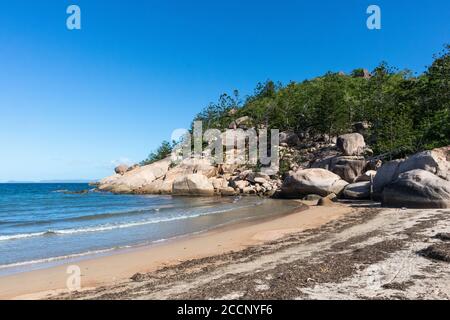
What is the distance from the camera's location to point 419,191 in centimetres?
2177

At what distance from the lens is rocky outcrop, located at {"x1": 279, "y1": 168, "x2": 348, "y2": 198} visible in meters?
33.1

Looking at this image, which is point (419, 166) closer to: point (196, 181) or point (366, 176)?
point (366, 176)

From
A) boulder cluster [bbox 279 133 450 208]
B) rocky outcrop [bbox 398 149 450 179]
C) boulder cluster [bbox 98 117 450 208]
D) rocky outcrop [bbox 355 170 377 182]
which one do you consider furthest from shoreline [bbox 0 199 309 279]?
rocky outcrop [bbox 355 170 377 182]

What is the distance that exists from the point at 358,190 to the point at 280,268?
22969 millimetres

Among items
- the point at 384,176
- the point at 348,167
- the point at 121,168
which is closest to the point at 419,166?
the point at 384,176

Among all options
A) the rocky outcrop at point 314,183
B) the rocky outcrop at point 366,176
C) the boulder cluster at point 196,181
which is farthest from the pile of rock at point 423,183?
the boulder cluster at point 196,181

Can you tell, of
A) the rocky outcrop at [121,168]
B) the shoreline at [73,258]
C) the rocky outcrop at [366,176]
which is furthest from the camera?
the rocky outcrop at [121,168]

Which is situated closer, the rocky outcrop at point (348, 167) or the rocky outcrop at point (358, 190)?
the rocky outcrop at point (358, 190)

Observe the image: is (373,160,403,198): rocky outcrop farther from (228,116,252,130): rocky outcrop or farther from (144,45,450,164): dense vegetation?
(228,116,252,130): rocky outcrop

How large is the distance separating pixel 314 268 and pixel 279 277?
1104 millimetres

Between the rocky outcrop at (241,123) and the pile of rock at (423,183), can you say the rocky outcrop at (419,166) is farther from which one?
the rocky outcrop at (241,123)

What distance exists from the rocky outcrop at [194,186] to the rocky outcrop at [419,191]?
2694 cm

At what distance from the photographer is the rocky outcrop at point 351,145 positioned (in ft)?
140

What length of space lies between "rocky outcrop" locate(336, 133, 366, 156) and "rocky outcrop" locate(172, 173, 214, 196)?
16.6 metres
